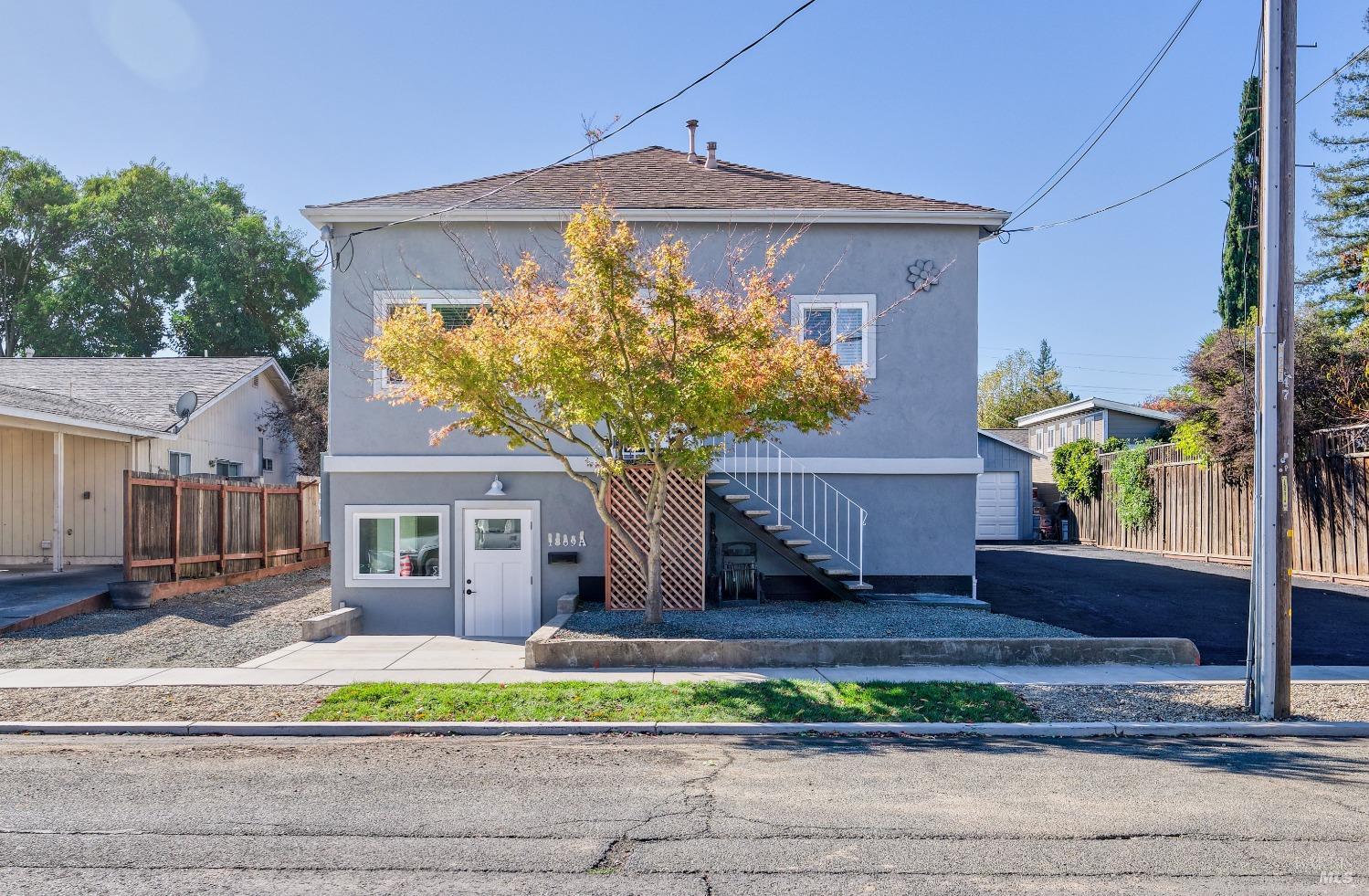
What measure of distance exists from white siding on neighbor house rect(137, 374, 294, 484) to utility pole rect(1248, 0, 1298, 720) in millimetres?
21070

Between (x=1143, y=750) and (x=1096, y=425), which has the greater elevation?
(x=1096, y=425)

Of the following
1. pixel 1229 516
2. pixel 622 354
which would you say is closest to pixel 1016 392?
pixel 1229 516

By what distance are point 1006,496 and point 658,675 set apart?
23705mm

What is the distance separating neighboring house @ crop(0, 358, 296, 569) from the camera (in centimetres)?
1872

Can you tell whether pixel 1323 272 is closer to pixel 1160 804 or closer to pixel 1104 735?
pixel 1104 735

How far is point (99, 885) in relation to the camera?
4809 mm

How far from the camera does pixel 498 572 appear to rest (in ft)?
47.3

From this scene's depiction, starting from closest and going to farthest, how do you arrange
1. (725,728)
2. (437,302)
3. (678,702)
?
(725,728) → (678,702) → (437,302)

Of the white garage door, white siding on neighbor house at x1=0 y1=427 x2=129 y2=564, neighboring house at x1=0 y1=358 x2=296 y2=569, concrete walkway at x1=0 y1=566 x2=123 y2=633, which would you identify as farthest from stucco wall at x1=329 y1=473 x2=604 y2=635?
the white garage door

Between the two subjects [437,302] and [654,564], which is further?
[437,302]

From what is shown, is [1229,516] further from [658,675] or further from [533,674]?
[533,674]

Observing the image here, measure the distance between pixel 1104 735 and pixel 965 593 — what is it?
6.37 m

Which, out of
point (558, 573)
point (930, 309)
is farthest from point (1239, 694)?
point (558, 573)

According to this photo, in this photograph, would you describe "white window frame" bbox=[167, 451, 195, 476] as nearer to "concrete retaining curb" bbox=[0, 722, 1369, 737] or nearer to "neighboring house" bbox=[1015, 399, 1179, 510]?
"concrete retaining curb" bbox=[0, 722, 1369, 737]
